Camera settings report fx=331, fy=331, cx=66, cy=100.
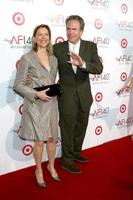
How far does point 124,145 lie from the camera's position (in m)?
4.54

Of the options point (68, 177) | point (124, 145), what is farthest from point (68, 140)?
point (124, 145)

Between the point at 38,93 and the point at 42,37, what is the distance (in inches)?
20.6

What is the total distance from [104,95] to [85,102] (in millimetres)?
984

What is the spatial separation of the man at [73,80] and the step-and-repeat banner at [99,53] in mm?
359

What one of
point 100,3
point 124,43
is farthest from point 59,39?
point 124,43

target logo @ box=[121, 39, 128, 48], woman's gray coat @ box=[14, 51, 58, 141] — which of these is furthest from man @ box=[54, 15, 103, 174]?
target logo @ box=[121, 39, 128, 48]

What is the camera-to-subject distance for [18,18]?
3.28 m

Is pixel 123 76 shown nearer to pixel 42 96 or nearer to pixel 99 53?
pixel 99 53

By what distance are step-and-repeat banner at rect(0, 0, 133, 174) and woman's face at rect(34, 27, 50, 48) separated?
336 mm

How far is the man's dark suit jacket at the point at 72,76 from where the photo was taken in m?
3.40

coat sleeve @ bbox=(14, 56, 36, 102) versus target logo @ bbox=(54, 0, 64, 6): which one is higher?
target logo @ bbox=(54, 0, 64, 6)

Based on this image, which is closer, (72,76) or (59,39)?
(72,76)

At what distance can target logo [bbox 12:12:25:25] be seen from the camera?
325 centimetres

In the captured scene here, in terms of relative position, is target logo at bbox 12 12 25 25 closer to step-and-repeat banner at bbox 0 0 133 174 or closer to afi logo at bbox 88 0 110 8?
step-and-repeat banner at bbox 0 0 133 174
